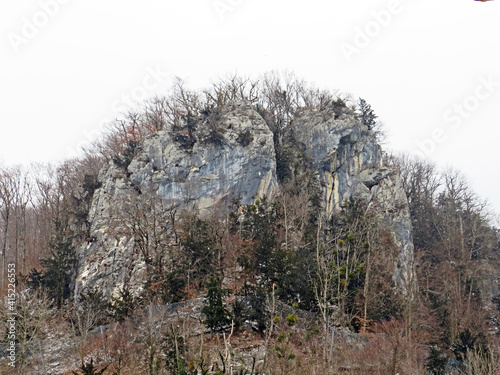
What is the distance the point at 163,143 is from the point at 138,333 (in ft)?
64.4

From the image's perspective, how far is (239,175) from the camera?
3306cm

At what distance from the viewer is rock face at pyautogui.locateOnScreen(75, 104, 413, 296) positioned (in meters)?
30.8

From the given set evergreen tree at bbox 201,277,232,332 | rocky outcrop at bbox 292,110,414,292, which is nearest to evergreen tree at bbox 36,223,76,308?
evergreen tree at bbox 201,277,232,332

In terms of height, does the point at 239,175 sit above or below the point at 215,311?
above

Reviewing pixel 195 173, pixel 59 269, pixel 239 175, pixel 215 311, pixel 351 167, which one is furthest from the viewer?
pixel 351 167

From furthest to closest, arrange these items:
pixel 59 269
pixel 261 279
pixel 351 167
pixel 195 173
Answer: pixel 351 167 → pixel 195 173 → pixel 59 269 → pixel 261 279

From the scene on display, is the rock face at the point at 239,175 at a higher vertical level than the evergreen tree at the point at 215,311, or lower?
higher

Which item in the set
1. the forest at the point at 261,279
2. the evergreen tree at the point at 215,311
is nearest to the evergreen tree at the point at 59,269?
the forest at the point at 261,279

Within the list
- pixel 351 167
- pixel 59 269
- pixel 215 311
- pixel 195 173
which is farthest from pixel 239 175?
pixel 215 311

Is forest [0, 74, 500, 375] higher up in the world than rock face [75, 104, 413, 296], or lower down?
lower down

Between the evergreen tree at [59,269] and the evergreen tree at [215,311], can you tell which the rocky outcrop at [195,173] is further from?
the evergreen tree at [215,311]

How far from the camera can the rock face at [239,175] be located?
30.8m

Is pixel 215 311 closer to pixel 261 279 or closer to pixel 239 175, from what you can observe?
pixel 261 279

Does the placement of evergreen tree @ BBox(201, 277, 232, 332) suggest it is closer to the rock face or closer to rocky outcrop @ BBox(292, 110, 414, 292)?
the rock face
